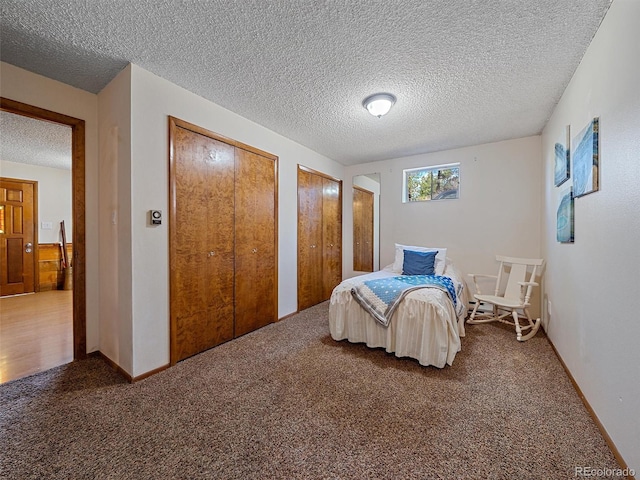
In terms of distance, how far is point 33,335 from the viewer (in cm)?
296

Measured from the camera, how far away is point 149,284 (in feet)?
7.11

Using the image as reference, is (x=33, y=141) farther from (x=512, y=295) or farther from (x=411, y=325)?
(x=512, y=295)

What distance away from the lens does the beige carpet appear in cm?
132

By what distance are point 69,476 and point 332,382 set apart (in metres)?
1.53

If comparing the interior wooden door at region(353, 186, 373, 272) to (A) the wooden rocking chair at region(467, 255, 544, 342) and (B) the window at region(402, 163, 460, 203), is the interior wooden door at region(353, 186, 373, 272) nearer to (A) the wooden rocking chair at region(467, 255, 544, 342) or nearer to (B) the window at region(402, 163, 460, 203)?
(B) the window at region(402, 163, 460, 203)

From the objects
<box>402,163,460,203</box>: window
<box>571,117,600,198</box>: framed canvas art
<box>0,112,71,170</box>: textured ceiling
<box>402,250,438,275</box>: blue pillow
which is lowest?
<box>402,250,438,275</box>: blue pillow

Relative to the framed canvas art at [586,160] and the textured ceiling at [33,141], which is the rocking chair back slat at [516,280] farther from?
the textured ceiling at [33,141]

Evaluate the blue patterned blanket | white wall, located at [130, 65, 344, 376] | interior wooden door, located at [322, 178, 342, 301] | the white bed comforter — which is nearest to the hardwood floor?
white wall, located at [130, 65, 344, 376]

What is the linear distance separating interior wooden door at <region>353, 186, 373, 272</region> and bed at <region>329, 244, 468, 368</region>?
192 centimetres

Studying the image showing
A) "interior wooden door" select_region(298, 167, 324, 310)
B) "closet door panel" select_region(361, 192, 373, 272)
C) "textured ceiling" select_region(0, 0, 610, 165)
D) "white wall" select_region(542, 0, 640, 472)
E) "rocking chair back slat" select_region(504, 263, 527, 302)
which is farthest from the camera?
"closet door panel" select_region(361, 192, 373, 272)

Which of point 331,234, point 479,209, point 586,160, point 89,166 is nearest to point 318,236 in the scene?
point 331,234

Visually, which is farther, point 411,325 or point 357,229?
point 357,229

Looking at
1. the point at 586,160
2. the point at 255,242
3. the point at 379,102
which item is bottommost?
the point at 255,242

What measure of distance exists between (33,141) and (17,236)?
88.5 inches
